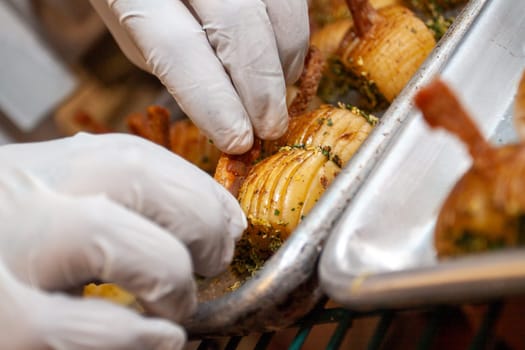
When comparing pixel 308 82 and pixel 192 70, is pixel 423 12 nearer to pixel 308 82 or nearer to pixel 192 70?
pixel 308 82

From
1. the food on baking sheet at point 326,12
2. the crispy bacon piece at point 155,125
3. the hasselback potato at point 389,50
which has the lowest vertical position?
the food on baking sheet at point 326,12

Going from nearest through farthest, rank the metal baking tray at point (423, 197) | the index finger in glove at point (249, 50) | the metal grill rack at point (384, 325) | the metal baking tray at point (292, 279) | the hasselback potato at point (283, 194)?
the metal baking tray at point (423, 197), the metal grill rack at point (384, 325), the metal baking tray at point (292, 279), the hasselback potato at point (283, 194), the index finger in glove at point (249, 50)

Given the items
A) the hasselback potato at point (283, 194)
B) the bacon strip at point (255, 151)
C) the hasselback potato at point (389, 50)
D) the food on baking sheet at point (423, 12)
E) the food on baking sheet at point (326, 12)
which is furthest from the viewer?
the food on baking sheet at point (326, 12)

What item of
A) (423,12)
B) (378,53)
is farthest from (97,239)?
(423,12)

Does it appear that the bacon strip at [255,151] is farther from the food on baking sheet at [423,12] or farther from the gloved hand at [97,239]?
the gloved hand at [97,239]

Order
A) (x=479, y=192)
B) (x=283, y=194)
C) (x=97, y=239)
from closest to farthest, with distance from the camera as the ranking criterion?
1. (x=479, y=192)
2. (x=97, y=239)
3. (x=283, y=194)

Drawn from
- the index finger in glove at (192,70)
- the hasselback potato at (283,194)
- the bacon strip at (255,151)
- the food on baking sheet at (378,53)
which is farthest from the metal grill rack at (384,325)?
the food on baking sheet at (378,53)
